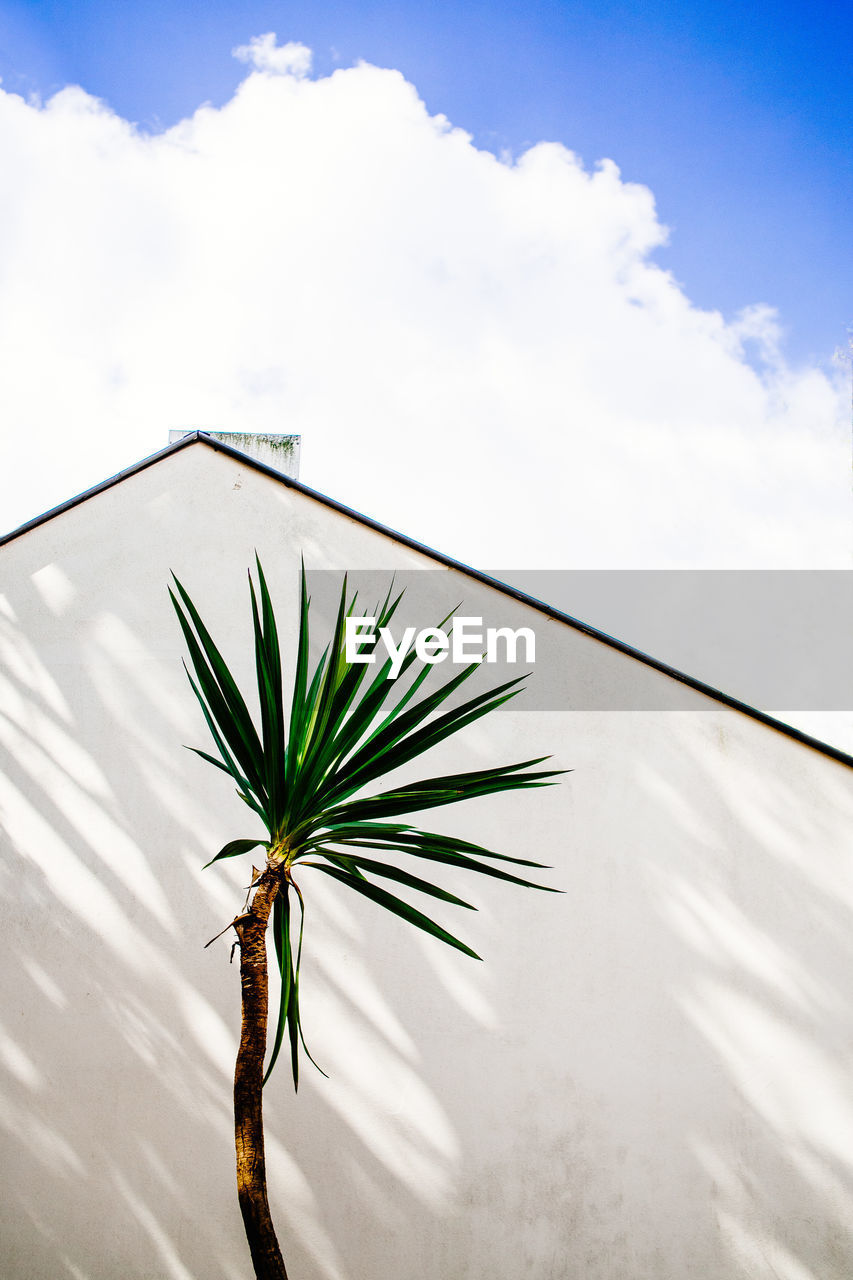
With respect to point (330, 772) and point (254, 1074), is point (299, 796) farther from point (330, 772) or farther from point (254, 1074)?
point (254, 1074)

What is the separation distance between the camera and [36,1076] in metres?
2.33

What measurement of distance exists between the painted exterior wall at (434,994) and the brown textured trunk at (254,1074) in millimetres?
941

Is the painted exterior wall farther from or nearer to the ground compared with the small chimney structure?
nearer to the ground

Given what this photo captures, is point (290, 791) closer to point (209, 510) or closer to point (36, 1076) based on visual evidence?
point (209, 510)

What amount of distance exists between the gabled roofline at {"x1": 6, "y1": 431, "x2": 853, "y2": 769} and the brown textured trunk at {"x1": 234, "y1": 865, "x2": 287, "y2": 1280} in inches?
63.9

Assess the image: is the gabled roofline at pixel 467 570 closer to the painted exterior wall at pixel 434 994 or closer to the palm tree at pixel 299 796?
the painted exterior wall at pixel 434 994

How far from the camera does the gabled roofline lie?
2531 millimetres

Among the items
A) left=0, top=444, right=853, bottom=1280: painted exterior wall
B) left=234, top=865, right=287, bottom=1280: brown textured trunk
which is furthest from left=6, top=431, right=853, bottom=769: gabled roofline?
left=234, top=865, right=287, bottom=1280: brown textured trunk

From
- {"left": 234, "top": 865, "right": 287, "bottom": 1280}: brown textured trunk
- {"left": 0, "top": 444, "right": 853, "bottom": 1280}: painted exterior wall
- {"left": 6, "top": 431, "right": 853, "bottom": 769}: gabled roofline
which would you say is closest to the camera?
{"left": 234, "top": 865, "right": 287, "bottom": 1280}: brown textured trunk

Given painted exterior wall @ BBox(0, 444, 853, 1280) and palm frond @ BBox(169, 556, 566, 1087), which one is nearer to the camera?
palm frond @ BBox(169, 556, 566, 1087)

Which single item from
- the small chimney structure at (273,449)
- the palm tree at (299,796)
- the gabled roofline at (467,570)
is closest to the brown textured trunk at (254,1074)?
the palm tree at (299,796)

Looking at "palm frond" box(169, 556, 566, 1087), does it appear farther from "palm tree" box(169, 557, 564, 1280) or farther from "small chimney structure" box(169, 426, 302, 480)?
"small chimney structure" box(169, 426, 302, 480)

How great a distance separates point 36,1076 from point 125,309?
382 centimetres

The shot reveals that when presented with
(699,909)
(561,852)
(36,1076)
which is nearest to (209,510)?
(561,852)
